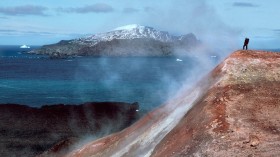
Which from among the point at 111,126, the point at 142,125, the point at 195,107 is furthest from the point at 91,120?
the point at 195,107

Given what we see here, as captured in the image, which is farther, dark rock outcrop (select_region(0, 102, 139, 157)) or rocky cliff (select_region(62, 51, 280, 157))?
dark rock outcrop (select_region(0, 102, 139, 157))

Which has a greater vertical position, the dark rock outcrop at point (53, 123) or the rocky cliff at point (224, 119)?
the rocky cliff at point (224, 119)

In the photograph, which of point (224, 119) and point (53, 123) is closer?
point (224, 119)

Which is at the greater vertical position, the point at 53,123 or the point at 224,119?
the point at 224,119

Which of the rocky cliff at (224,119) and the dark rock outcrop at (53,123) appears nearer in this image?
the rocky cliff at (224,119)
